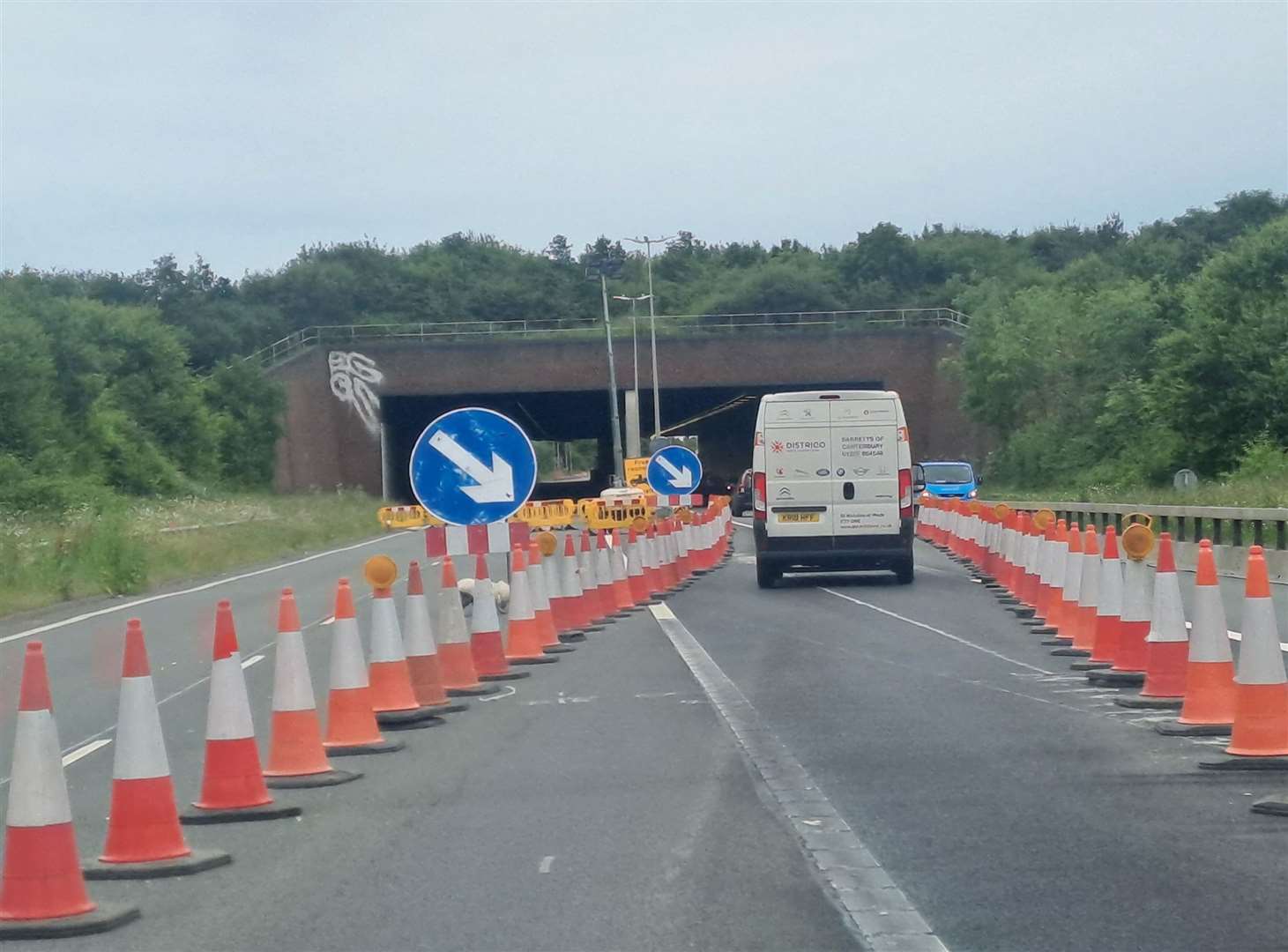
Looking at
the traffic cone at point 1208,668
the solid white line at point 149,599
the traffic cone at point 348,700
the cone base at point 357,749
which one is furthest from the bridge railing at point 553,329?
the cone base at point 357,749

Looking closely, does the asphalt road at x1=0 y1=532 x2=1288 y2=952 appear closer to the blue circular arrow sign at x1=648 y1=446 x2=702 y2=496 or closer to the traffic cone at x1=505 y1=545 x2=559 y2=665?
the traffic cone at x1=505 y1=545 x2=559 y2=665

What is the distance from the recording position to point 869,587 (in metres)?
25.1

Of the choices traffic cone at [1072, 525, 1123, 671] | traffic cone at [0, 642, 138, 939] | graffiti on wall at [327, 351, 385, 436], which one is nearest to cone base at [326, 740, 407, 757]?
traffic cone at [0, 642, 138, 939]

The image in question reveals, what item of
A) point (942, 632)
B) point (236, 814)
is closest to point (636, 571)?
point (942, 632)

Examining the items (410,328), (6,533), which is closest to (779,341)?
(410,328)

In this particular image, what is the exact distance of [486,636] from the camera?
46.9 feet

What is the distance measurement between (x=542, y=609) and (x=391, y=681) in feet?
16.1

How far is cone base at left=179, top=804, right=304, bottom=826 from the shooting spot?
839 centimetres

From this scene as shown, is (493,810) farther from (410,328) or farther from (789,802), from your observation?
(410,328)

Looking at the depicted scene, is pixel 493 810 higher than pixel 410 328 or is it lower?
lower

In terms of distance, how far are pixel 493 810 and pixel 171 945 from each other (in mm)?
2508

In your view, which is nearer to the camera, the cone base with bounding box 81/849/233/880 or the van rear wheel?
the cone base with bounding box 81/849/233/880

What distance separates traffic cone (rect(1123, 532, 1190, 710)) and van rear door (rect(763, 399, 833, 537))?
526 inches

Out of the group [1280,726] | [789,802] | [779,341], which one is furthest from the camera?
[779,341]
